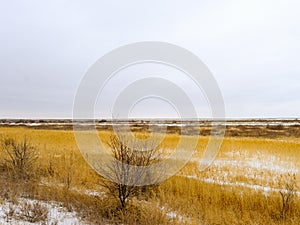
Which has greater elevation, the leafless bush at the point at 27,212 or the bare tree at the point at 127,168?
the bare tree at the point at 127,168

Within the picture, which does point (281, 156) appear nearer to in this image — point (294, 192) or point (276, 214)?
point (294, 192)

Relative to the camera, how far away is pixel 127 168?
6.72 meters

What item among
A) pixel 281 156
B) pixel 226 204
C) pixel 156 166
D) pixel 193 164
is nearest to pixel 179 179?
pixel 156 166

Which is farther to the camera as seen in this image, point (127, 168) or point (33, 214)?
point (127, 168)

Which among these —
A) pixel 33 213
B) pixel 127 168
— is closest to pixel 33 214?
pixel 33 213

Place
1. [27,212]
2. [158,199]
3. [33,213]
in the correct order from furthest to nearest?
[158,199], [33,213], [27,212]

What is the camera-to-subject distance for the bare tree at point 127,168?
21.9ft

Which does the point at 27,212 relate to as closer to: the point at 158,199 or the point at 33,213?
the point at 33,213

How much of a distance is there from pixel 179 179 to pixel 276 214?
3.12m

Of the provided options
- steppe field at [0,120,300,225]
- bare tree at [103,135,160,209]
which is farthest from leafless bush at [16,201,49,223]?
bare tree at [103,135,160,209]

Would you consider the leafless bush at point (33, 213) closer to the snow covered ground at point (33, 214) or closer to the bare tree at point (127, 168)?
the snow covered ground at point (33, 214)

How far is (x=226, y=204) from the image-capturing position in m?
7.11

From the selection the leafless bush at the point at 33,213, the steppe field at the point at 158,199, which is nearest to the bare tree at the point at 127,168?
the steppe field at the point at 158,199

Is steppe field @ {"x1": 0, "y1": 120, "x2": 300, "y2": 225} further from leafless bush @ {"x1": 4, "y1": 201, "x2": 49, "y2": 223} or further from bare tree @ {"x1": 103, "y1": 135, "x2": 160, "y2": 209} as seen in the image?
bare tree @ {"x1": 103, "y1": 135, "x2": 160, "y2": 209}
